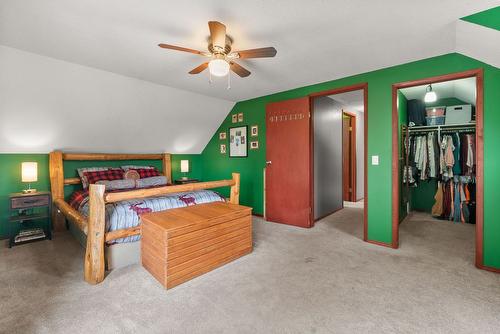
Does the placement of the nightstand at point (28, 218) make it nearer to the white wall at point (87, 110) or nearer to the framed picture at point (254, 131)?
the white wall at point (87, 110)

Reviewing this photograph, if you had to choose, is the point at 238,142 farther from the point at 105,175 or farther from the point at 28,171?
the point at 28,171

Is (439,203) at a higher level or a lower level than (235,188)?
lower

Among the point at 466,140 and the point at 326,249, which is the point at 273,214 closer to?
the point at 326,249

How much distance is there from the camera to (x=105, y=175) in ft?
13.2

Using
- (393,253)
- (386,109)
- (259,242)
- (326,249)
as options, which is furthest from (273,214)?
(386,109)

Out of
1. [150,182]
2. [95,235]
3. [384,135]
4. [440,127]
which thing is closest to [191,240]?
[95,235]

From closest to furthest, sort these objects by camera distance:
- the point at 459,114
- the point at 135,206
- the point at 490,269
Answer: the point at 490,269 → the point at 135,206 → the point at 459,114

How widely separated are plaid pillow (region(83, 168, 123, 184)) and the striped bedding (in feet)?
1.14

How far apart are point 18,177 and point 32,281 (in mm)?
2045

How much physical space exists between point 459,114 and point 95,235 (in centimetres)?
570

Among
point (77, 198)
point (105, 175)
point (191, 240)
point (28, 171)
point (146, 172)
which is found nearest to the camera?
point (191, 240)

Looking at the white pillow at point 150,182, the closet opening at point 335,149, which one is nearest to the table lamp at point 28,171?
the white pillow at point 150,182

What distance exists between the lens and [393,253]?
2.82 meters

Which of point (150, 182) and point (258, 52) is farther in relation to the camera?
point (150, 182)
